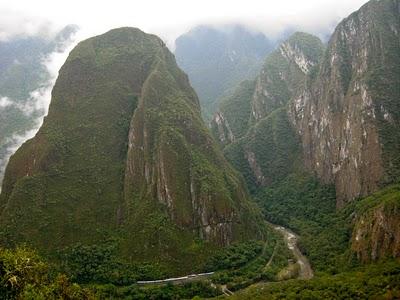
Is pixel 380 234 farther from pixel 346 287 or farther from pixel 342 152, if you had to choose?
pixel 342 152

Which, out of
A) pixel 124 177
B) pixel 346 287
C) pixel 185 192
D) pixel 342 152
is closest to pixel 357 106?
pixel 342 152

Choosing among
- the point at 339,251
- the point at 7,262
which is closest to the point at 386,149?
the point at 339,251

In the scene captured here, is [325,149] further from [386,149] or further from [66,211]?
[66,211]

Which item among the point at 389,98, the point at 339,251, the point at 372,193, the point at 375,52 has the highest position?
the point at 375,52

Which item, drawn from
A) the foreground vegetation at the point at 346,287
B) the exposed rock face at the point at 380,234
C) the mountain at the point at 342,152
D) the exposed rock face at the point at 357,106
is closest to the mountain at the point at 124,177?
the mountain at the point at 342,152

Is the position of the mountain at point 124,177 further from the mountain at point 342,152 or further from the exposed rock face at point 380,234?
the exposed rock face at point 380,234

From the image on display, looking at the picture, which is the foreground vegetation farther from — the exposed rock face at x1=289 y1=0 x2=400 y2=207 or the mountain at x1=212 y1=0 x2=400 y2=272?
the exposed rock face at x1=289 y1=0 x2=400 y2=207

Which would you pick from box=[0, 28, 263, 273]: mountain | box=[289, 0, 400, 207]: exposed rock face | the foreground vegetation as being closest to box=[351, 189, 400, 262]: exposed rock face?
the foreground vegetation
